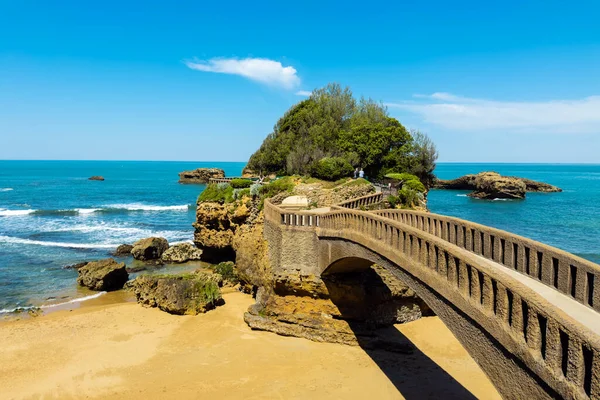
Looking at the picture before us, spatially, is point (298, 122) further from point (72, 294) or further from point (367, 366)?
point (367, 366)

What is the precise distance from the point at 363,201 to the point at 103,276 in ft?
65.1

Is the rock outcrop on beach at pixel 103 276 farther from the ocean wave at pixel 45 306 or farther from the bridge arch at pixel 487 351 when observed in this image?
the bridge arch at pixel 487 351

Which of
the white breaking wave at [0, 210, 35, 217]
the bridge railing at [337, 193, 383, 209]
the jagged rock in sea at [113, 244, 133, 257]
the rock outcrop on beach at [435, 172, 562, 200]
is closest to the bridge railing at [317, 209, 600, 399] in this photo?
the bridge railing at [337, 193, 383, 209]

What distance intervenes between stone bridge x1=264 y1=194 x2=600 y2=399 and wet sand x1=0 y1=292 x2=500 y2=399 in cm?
565

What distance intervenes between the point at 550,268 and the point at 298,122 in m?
41.0

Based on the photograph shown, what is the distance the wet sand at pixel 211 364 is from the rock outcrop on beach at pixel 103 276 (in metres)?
6.08

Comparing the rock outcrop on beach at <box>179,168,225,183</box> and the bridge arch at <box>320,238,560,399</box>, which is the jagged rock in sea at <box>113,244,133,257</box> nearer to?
the bridge arch at <box>320,238,560,399</box>

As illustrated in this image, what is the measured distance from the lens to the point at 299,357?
1847 cm

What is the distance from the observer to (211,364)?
18.0 metres

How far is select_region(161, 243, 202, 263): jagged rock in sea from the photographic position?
3819cm

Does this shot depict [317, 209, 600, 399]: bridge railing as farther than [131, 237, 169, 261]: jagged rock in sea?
No

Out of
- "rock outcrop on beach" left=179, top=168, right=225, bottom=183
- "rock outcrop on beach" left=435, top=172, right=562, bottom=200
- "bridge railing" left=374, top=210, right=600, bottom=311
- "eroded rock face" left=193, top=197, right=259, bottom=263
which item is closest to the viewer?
"bridge railing" left=374, top=210, right=600, bottom=311

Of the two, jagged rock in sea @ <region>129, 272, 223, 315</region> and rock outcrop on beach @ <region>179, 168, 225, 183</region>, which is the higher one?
rock outcrop on beach @ <region>179, 168, 225, 183</region>

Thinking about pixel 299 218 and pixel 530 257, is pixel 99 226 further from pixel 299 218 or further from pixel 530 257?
pixel 530 257
